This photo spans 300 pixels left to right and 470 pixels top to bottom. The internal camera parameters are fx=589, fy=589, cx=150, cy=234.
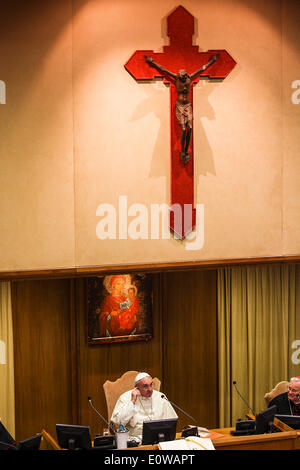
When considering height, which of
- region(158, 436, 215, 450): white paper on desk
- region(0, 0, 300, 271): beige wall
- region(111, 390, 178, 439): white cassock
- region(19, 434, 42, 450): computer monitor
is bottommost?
region(111, 390, 178, 439): white cassock

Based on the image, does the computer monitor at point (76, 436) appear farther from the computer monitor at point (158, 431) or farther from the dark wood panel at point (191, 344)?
the dark wood panel at point (191, 344)

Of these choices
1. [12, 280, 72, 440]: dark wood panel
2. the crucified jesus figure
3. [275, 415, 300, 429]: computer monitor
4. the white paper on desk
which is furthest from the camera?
[12, 280, 72, 440]: dark wood panel

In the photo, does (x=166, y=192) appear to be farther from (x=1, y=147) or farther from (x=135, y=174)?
(x=1, y=147)

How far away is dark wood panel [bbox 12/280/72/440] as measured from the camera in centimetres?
680

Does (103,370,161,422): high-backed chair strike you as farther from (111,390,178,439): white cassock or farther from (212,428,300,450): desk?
(212,428,300,450): desk

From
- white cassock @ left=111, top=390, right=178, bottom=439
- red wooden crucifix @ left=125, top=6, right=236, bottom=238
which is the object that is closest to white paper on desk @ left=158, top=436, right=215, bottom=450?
white cassock @ left=111, top=390, right=178, bottom=439

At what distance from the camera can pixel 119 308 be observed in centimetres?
715

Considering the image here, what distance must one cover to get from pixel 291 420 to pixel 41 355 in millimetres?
2908

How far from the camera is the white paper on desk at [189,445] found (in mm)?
5082

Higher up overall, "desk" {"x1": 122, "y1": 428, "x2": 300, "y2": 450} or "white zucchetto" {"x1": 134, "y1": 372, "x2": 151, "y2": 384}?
"white zucchetto" {"x1": 134, "y1": 372, "x2": 151, "y2": 384}

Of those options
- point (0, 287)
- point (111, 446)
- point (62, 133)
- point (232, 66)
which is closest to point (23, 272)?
point (0, 287)

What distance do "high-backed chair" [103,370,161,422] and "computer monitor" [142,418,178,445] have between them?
131 centimetres

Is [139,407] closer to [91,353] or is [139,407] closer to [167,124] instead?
[91,353]

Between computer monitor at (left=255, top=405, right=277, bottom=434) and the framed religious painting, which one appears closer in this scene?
computer monitor at (left=255, top=405, right=277, bottom=434)
